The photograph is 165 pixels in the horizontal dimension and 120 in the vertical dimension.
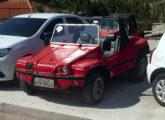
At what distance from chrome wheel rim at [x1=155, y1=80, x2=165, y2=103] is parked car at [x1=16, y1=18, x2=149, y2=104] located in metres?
1.08

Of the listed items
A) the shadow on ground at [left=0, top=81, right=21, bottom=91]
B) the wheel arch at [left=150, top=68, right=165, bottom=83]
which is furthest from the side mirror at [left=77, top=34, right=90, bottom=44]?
the shadow on ground at [left=0, top=81, right=21, bottom=91]

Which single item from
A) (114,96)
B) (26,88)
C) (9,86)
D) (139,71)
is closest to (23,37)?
(9,86)

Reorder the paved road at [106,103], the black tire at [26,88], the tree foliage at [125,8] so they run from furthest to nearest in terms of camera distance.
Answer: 1. the tree foliage at [125,8]
2. the black tire at [26,88]
3. the paved road at [106,103]

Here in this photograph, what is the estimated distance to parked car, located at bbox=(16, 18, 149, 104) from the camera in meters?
5.53

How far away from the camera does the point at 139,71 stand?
766 cm

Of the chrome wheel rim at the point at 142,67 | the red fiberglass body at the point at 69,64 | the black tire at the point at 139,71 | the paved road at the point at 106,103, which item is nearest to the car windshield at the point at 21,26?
the red fiberglass body at the point at 69,64

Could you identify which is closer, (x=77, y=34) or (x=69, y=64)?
(x=69, y=64)

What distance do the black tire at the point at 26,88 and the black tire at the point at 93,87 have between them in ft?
4.61

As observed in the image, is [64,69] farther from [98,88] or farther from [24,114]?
[24,114]

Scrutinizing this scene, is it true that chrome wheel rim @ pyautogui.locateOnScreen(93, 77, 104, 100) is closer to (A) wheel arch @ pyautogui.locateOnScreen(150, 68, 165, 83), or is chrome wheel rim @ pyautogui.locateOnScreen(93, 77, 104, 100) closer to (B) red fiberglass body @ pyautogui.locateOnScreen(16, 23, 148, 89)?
(B) red fiberglass body @ pyautogui.locateOnScreen(16, 23, 148, 89)

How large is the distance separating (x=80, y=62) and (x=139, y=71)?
2487 mm

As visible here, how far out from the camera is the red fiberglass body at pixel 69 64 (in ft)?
18.0

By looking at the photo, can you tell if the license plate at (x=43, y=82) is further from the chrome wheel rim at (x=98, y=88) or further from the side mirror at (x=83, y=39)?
the side mirror at (x=83, y=39)

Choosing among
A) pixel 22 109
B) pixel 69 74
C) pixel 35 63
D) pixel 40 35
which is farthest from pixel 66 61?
pixel 40 35
